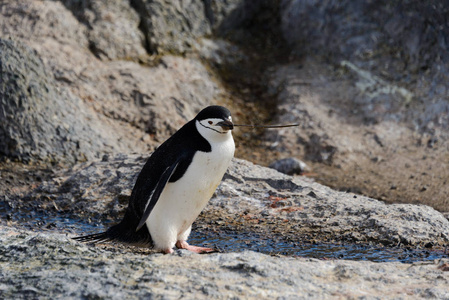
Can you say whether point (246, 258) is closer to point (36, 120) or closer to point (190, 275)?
point (190, 275)

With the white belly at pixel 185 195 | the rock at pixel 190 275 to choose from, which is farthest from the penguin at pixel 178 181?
the rock at pixel 190 275

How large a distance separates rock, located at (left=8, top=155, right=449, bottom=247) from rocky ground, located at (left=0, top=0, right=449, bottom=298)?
17mm

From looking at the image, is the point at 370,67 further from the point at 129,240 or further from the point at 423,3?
the point at 129,240

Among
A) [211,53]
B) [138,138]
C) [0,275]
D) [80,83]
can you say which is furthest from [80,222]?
[211,53]

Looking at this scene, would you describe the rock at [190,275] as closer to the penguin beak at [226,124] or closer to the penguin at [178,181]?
the penguin at [178,181]

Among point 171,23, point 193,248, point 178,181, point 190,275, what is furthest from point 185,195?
point 171,23

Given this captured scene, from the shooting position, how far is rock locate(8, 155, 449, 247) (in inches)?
194

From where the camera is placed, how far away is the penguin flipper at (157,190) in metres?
4.10

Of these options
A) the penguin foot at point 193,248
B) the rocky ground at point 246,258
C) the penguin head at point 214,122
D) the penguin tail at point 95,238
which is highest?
the penguin head at point 214,122

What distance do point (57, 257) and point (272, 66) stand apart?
7170 millimetres

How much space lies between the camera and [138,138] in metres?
8.10

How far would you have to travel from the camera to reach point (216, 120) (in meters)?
4.29

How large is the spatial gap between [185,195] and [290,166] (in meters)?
3.71

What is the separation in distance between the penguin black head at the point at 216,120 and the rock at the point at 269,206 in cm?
114
